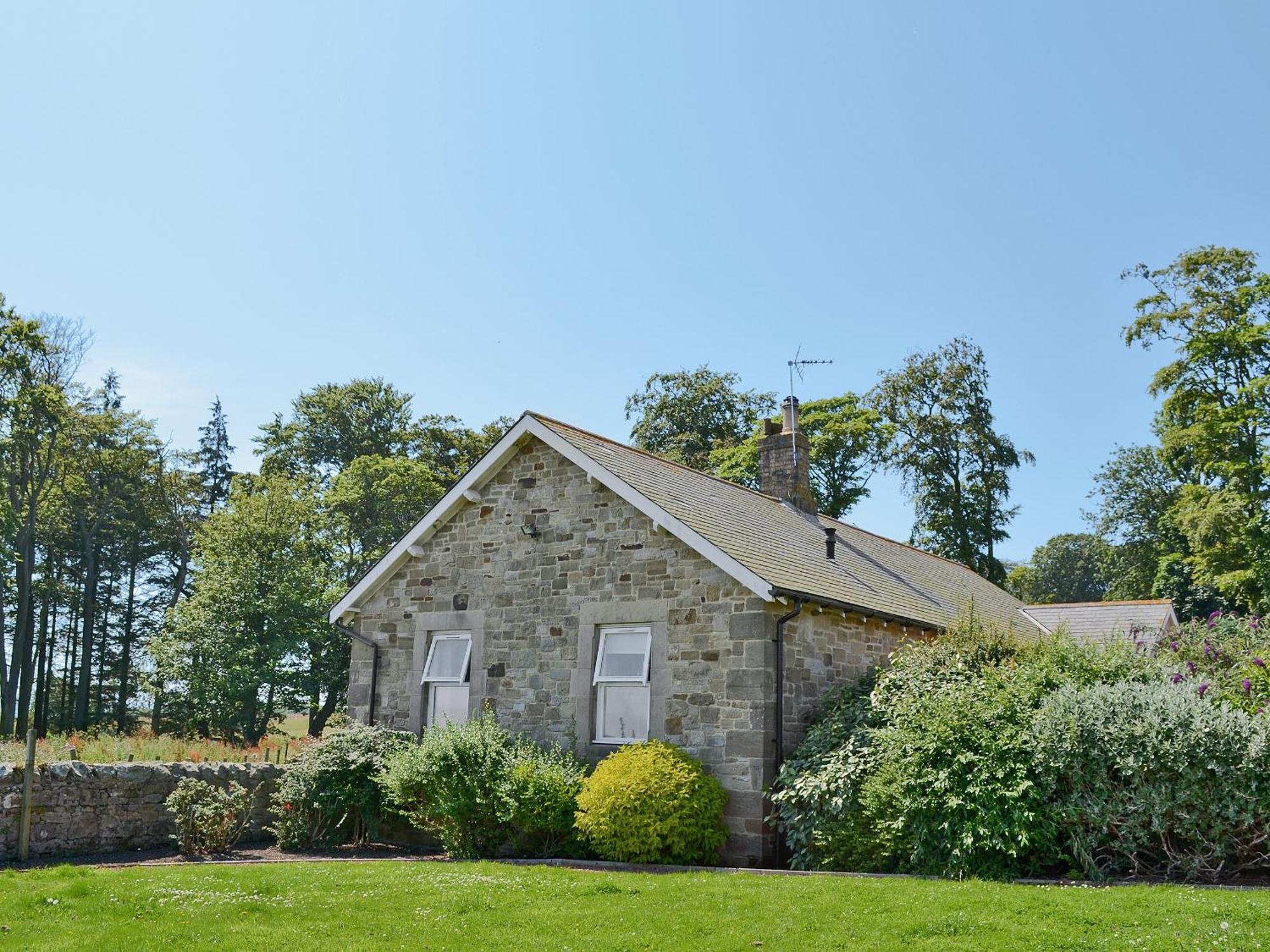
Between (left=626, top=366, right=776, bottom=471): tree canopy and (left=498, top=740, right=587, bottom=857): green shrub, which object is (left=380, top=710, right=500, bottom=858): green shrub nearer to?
(left=498, top=740, right=587, bottom=857): green shrub

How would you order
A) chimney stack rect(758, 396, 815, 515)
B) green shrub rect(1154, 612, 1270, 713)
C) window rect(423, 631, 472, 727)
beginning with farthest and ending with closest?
1. chimney stack rect(758, 396, 815, 515)
2. window rect(423, 631, 472, 727)
3. green shrub rect(1154, 612, 1270, 713)

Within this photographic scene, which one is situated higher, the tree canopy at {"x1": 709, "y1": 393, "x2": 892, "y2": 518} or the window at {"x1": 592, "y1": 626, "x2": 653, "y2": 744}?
the tree canopy at {"x1": 709, "y1": 393, "x2": 892, "y2": 518}

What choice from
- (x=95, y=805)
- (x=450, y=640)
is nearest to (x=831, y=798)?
(x=450, y=640)

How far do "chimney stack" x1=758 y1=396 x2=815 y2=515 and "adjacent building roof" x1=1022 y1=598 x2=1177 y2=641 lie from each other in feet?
24.3

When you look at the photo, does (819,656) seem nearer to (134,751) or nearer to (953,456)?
(134,751)

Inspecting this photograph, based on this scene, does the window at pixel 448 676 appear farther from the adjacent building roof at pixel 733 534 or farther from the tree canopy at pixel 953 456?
the tree canopy at pixel 953 456

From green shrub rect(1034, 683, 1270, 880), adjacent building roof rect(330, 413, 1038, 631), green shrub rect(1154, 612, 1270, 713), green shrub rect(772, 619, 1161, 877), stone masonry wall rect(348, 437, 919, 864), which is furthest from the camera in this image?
adjacent building roof rect(330, 413, 1038, 631)

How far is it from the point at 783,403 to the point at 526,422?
686 centimetres

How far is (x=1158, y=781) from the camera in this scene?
10.3 metres

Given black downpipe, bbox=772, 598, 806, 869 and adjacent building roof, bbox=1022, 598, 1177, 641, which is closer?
black downpipe, bbox=772, 598, 806, 869

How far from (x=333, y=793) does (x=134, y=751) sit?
424 centimetres

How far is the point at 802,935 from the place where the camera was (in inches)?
318

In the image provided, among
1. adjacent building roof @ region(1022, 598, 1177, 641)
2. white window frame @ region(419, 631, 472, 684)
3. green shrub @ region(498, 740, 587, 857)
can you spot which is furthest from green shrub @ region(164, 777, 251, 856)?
adjacent building roof @ region(1022, 598, 1177, 641)

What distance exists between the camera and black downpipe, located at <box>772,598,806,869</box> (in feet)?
43.0
